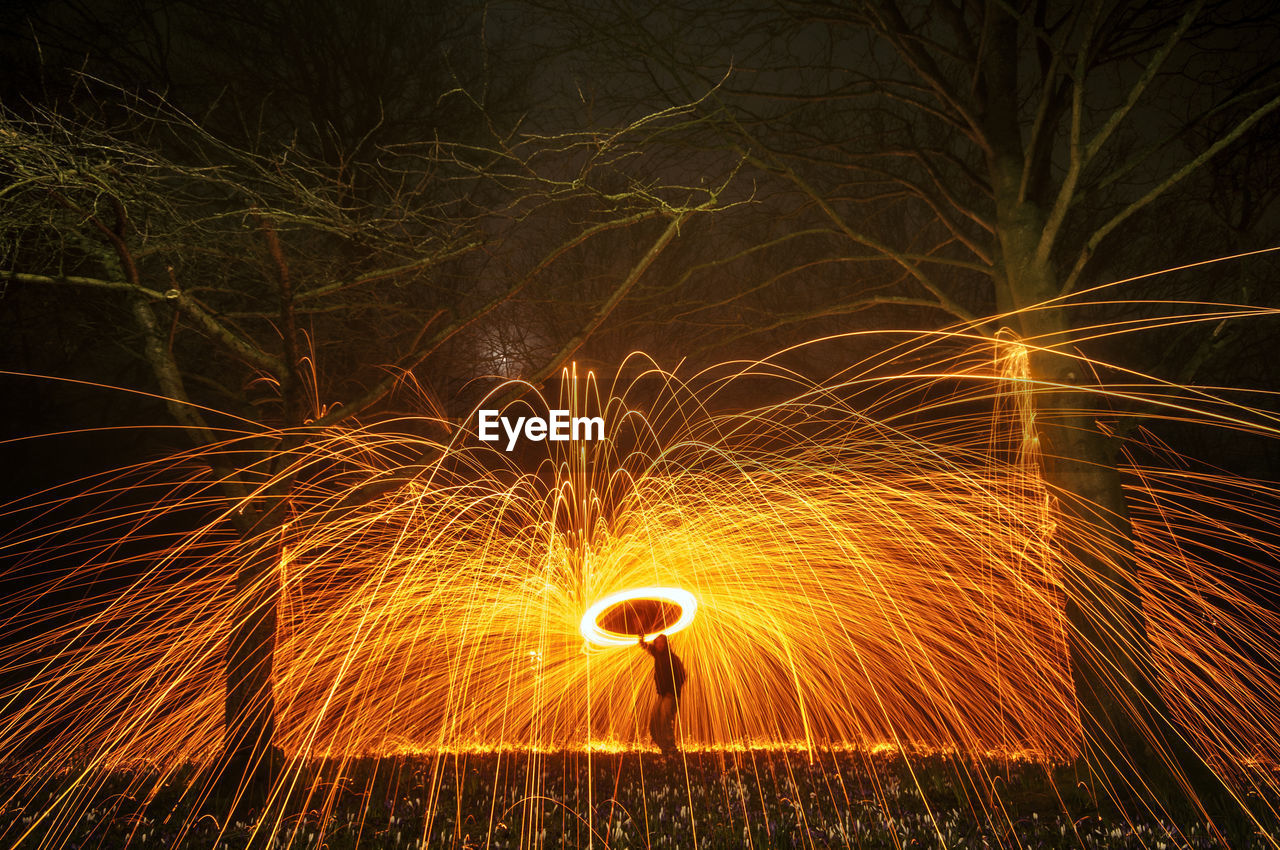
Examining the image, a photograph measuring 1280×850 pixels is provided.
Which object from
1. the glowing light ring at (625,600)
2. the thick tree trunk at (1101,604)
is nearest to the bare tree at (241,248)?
the glowing light ring at (625,600)

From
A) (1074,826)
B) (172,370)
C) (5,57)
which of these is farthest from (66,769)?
(1074,826)

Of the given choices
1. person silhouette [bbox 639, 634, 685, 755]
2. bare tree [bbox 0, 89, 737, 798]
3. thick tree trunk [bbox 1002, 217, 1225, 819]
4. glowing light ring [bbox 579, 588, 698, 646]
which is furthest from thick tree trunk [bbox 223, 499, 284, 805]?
thick tree trunk [bbox 1002, 217, 1225, 819]

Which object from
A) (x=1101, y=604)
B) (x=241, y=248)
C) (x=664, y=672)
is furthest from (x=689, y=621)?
(x=241, y=248)

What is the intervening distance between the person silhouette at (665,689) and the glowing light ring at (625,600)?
0.39ft

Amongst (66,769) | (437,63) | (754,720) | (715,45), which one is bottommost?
(754,720)

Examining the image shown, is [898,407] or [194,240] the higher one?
[194,240]

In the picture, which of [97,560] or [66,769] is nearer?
[66,769]

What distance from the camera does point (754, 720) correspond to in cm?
980

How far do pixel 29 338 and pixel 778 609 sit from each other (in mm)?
10143

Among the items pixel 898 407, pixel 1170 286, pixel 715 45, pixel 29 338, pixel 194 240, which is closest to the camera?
pixel 194 240

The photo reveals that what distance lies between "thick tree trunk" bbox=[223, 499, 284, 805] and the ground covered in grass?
21 centimetres

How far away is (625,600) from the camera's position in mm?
6336

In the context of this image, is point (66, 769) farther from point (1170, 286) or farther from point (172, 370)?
point (1170, 286)

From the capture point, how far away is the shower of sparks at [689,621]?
6.75 meters
